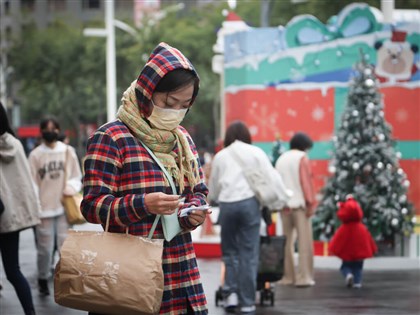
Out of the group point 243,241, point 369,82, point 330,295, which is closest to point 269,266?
point 243,241

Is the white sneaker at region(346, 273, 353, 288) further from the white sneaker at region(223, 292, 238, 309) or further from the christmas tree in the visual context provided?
the white sneaker at region(223, 292, 238, 309)

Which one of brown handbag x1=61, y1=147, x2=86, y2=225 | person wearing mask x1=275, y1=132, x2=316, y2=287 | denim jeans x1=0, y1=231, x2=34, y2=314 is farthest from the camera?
person wearing mask x1=275, y1=132, x2=316, y2=287

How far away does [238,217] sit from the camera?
10.3m

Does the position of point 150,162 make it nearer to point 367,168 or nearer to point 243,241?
point 243,241

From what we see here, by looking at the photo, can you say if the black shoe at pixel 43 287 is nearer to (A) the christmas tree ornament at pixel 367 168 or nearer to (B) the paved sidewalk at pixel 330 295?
(B) the paved sidewalk at pixel 330 295

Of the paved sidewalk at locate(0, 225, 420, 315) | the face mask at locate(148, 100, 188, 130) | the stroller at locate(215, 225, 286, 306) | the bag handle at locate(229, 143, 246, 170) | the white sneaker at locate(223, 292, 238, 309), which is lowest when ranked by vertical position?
the paved sidewalk at locate(0, 225, 420, 315)

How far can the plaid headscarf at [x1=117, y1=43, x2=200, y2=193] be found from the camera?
4.69 meters

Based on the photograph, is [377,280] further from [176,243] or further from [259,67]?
[176,243]

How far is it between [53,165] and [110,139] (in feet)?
24.8

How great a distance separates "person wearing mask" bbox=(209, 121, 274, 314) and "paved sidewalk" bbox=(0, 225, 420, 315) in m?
0.31

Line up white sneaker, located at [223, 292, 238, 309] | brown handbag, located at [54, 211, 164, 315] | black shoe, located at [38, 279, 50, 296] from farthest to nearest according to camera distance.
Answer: black shoe, located at [38, 279, 50, 296] → white sneaker, located at [223, 292, 238, 309] → brown handbag, located at [54, 211, 164, 315]

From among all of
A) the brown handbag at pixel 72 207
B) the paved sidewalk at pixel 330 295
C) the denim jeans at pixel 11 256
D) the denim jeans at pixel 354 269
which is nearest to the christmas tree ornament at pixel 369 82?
the paved sidewalk at pixel 330 295

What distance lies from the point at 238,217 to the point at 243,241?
0.23 metres

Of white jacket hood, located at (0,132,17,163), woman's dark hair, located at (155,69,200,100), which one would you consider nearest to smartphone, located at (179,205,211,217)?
woman's dark hair, located at (155,69,200,100)
